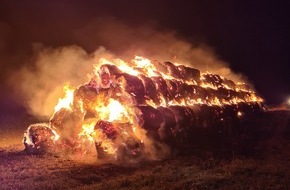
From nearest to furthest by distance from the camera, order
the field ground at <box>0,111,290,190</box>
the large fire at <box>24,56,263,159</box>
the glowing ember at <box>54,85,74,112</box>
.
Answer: the field ground at <box>0,111,290,190</box>, the large fire at <box>24,56,263,159</box>, the glowing ember at <box>54,85,74,112</box>

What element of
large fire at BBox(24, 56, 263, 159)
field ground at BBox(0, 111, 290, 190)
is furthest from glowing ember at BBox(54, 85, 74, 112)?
field ground at BBox(0, 111, 290, 190)

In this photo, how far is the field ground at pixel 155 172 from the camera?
1351 centimetres

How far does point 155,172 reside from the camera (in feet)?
51.9

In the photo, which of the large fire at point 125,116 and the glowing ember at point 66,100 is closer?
the large fire at point 125,116

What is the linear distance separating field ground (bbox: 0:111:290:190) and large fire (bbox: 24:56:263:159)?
1294 mm

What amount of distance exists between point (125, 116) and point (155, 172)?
18.1 ft

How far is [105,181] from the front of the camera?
1476 cm

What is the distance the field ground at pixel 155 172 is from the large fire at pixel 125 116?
1.29 m

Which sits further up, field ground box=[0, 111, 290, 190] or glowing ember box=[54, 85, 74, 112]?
glowing ember box=[54, 85, 74, 112]

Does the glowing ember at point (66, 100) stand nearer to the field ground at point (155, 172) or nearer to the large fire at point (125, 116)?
the large fire at point (125, 116)

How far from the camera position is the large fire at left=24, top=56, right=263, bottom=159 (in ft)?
62.8

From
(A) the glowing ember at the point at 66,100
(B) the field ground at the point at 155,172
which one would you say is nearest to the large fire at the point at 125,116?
(A) the glowing ember at the point at 66,100

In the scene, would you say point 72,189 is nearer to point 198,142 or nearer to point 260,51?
point 198,142

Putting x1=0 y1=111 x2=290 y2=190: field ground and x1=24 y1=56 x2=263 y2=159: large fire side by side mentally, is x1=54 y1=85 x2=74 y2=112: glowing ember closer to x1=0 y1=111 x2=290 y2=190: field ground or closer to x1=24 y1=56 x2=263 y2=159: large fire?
x1=24 y1=56 x2=263 y2=159: large fire
